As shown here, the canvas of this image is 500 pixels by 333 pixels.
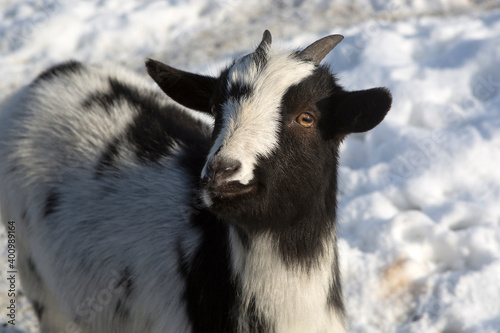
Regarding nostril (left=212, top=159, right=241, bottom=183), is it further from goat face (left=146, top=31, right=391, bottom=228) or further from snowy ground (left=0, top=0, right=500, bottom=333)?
snowy ground (left=0, top=0, right=500, bottom=333)

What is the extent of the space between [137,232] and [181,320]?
621 millimetres

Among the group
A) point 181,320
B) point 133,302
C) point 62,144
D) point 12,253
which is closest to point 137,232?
point 133,302

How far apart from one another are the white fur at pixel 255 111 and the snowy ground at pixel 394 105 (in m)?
1.73

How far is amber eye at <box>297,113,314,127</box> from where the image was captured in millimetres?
2912

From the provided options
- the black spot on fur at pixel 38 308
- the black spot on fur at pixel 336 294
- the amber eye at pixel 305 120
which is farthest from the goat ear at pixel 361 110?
the black spot on fur at pixel 38 308

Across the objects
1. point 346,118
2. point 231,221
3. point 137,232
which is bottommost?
point 137,232

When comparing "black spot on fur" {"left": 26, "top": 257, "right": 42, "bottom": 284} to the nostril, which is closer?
the nostril

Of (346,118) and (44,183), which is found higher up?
(346,118)

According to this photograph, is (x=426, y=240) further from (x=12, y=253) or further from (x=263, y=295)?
(x=12, y=253)

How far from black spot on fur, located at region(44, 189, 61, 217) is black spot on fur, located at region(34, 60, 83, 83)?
0.93 meters

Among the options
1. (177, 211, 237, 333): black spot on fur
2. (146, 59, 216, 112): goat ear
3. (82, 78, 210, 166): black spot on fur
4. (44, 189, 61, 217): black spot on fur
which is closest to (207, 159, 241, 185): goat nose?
(177, 211, 237, 333): black spot on fur

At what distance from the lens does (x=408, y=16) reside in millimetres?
7598

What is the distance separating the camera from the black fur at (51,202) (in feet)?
12.6

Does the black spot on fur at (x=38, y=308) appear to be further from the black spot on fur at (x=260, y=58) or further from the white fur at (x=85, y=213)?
the black spot on fur at (x=260, y=58)
